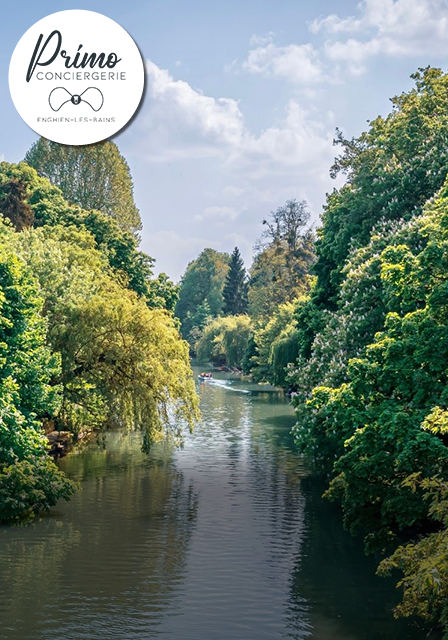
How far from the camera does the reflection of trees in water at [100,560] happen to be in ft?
61.9

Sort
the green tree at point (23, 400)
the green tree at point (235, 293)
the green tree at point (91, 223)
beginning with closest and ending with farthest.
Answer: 1. the green tree at point (23, 400)
2. the green tree at point (91, 223)
3. the green tree at point (235, 293)

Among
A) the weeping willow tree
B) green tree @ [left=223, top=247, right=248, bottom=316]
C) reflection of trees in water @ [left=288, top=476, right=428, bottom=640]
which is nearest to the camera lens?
reflection of trees in water @ [left=288, top=476, right=428, bottom=640]

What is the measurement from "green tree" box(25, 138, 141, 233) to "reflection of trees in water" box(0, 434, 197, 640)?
Answer: 62198 millimetres

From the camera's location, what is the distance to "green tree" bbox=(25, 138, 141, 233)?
298ft

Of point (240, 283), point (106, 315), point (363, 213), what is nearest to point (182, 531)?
point (106, 315)

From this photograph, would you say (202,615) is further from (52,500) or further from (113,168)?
(113,168)

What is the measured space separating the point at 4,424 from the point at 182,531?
6536 mm

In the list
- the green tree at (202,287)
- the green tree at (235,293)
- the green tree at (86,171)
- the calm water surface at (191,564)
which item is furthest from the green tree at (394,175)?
the green tree at (202,287)

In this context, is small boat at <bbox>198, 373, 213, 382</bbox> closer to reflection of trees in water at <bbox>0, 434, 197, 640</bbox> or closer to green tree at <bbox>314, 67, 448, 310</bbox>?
green tree at <bbox>314, 67, 448, 310</bbox>

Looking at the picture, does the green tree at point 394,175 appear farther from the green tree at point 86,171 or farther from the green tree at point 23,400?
the green tree at point 86,171

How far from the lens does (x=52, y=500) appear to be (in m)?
26.9

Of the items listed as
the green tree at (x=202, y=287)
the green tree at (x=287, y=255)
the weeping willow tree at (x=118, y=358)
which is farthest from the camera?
the green tree at (x=202, y=287)

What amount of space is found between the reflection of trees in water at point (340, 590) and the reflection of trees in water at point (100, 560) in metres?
3.44

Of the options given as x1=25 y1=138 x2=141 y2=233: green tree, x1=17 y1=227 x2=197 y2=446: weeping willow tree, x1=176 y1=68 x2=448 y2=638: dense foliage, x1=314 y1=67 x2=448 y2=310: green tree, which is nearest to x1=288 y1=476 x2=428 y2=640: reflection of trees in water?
x1=176 y1=68 x2=448 y2=638: dense foliage
